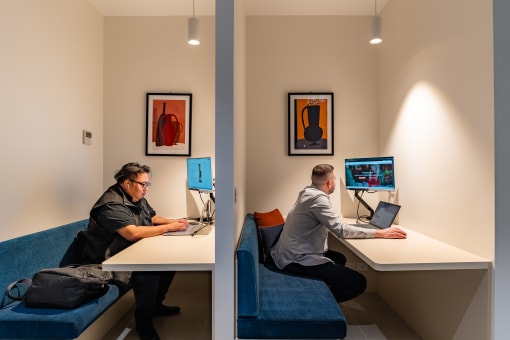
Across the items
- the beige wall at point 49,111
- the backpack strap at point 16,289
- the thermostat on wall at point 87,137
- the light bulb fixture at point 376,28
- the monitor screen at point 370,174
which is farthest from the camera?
the thermostat on wall at point 87,137

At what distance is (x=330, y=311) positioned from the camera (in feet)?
5.74

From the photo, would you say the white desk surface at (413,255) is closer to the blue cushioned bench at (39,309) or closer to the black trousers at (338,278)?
the black trousers at (338,278)

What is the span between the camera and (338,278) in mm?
2168

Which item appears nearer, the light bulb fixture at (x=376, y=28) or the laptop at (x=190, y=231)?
the laptop at (x=190, y=231)

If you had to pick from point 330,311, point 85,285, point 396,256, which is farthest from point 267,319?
point 85,285

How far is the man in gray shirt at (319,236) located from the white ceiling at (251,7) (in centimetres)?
177

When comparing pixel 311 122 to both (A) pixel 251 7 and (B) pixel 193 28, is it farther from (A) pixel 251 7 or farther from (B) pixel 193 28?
(B) pixel 193 28

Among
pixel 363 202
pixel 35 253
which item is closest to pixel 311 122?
pixel 363 202

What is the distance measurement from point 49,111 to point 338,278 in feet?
8.16

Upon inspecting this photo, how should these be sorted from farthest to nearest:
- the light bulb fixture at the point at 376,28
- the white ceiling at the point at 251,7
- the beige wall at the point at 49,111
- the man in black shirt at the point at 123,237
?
the white ceiling at the point at 251,7, the light bulb fixture at the point at 376,28, the man in black shirt at the point at 123,237, the beige wall at the point at 49,111

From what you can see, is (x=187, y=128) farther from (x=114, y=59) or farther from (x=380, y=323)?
(x=380, y=323)

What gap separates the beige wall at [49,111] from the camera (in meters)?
2.04

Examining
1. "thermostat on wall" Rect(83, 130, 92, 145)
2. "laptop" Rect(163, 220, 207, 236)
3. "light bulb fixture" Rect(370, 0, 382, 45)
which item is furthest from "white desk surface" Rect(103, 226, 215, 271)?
"light bulb fixture" Rect(370, 0, 382, 45)

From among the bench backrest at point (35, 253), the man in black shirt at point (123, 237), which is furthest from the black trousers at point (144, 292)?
the bench backrest at point (35, 253)
